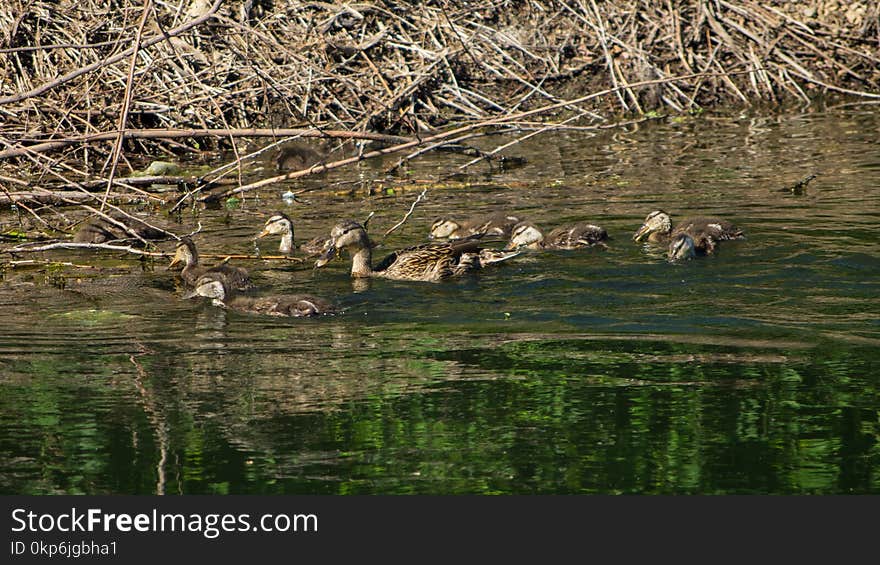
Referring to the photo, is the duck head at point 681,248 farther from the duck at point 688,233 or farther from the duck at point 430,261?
the duck at point 430,261

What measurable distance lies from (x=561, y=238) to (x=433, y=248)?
1042mm

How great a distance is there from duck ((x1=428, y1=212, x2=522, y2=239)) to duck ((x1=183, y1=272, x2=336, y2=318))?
6.72 ft

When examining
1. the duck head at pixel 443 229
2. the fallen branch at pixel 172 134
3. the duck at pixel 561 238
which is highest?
the fallen branch at pixel 172 134

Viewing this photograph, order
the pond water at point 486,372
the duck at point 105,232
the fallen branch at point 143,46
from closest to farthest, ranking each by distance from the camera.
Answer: the pond water at point 486,372, the fallen branch at point 143,46, the duck at point 105,232

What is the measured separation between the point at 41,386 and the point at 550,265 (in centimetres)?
367

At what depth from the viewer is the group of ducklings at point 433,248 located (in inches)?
320

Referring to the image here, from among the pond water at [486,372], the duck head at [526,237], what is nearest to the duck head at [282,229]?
→ the pond water at [486,372]

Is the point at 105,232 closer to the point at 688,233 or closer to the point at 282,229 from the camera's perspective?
the point at 282,229

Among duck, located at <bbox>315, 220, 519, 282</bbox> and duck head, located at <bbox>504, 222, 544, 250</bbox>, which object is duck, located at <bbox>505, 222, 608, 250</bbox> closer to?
duck head, located at <bbox>504, 222, 544, 250</bbox>

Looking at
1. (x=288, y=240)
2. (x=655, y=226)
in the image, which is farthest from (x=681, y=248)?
(x=288, y=240)

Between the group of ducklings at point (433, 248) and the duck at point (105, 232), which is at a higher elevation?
the duck at point (105, 232)

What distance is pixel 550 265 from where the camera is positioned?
8.77 m


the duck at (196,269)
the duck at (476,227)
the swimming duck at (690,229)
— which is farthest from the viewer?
the duck at (476,227)

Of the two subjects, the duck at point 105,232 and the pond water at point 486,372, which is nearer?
the pond water at point 486,372
